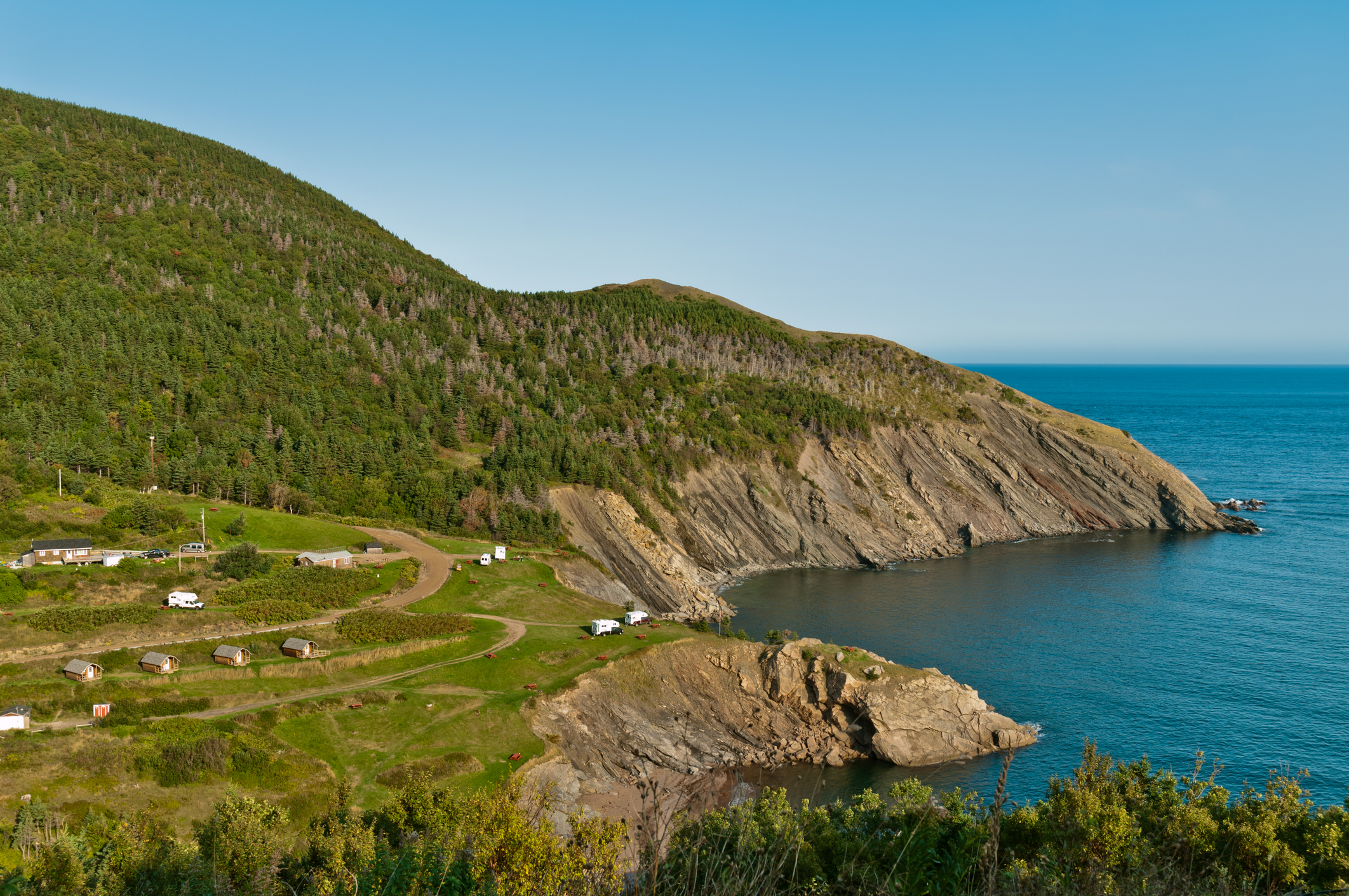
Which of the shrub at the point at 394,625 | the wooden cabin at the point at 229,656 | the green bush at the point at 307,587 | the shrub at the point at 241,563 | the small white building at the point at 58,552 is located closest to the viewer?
the wooden cabin at the point at 229,656

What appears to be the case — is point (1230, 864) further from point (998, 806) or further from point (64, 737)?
point (64, 737)

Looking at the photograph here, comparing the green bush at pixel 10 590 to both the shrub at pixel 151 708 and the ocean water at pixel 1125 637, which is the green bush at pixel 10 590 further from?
the ocean water at pixel 1125 637

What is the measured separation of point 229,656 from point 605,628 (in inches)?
1127

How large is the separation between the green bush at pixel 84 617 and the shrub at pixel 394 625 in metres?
14.4

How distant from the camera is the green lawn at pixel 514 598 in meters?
71.8

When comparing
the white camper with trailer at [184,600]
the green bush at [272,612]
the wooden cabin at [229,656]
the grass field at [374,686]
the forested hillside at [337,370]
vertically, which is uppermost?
the forested hillside at [337,370]

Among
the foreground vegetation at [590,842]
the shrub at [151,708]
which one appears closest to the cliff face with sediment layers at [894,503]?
the shrub at [151,708]

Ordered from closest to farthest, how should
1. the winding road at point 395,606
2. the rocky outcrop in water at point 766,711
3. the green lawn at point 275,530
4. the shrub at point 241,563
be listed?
the winding road at point 395,606 < the rocky outcrop in water at point 766,711 < the shrub at point 241,563 < the green lawn at point 275,530

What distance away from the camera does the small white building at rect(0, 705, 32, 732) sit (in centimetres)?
4516

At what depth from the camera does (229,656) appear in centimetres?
5597

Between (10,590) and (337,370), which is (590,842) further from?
(337,370)

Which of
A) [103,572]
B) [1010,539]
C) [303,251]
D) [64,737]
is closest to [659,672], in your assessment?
[64,737]

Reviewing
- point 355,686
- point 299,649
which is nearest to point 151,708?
point 299,649

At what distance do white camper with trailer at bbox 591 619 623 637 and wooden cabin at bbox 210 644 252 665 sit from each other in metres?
26.7
